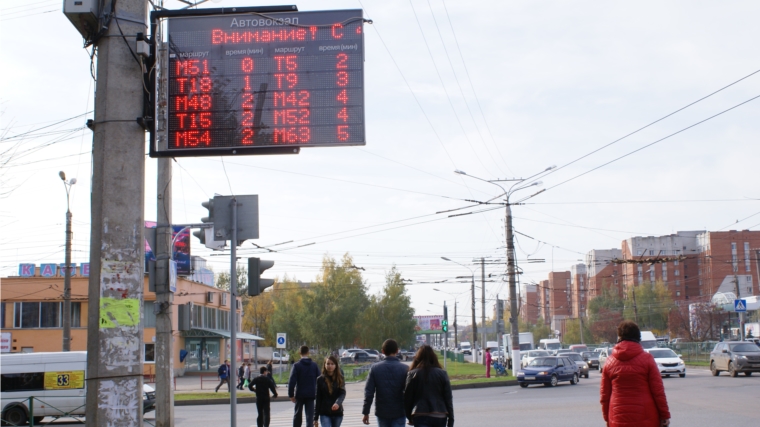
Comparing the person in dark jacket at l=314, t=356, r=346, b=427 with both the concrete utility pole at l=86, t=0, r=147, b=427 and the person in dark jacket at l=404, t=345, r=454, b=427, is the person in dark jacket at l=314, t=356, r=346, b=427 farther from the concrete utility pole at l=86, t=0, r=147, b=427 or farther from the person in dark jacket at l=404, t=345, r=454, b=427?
the concrete utility pole at l=86, t=0, r=147, b=427

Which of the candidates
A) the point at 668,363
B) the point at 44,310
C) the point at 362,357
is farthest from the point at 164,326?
the point at 362,357

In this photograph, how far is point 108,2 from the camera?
739 centimetres

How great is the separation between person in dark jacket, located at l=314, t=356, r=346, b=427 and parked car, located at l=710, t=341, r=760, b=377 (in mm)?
28013

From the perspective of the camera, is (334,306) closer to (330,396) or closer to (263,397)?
(263,397)

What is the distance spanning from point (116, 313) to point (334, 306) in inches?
2626

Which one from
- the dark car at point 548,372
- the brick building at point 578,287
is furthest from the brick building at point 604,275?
the dark car at point 548,372

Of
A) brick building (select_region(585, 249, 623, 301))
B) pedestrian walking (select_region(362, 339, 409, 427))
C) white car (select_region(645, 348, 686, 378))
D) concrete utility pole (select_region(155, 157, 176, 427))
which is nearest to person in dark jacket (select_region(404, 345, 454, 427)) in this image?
pedestrian walking (select_region(362, 339, 409, 427))

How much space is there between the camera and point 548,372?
3378 centimetres

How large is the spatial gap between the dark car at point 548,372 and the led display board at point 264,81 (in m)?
26.9

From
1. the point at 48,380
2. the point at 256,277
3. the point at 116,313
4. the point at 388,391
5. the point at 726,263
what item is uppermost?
the point at 726,263

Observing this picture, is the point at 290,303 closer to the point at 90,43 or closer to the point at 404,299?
the point at 404,299

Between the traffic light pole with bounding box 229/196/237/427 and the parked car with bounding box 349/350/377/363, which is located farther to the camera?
the parked car with bounding box 349/350/377/363

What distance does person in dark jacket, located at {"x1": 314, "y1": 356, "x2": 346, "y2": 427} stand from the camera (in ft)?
38.6

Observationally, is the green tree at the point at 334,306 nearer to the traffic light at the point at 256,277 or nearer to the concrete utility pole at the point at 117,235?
the traffic light at the point at 256,277
